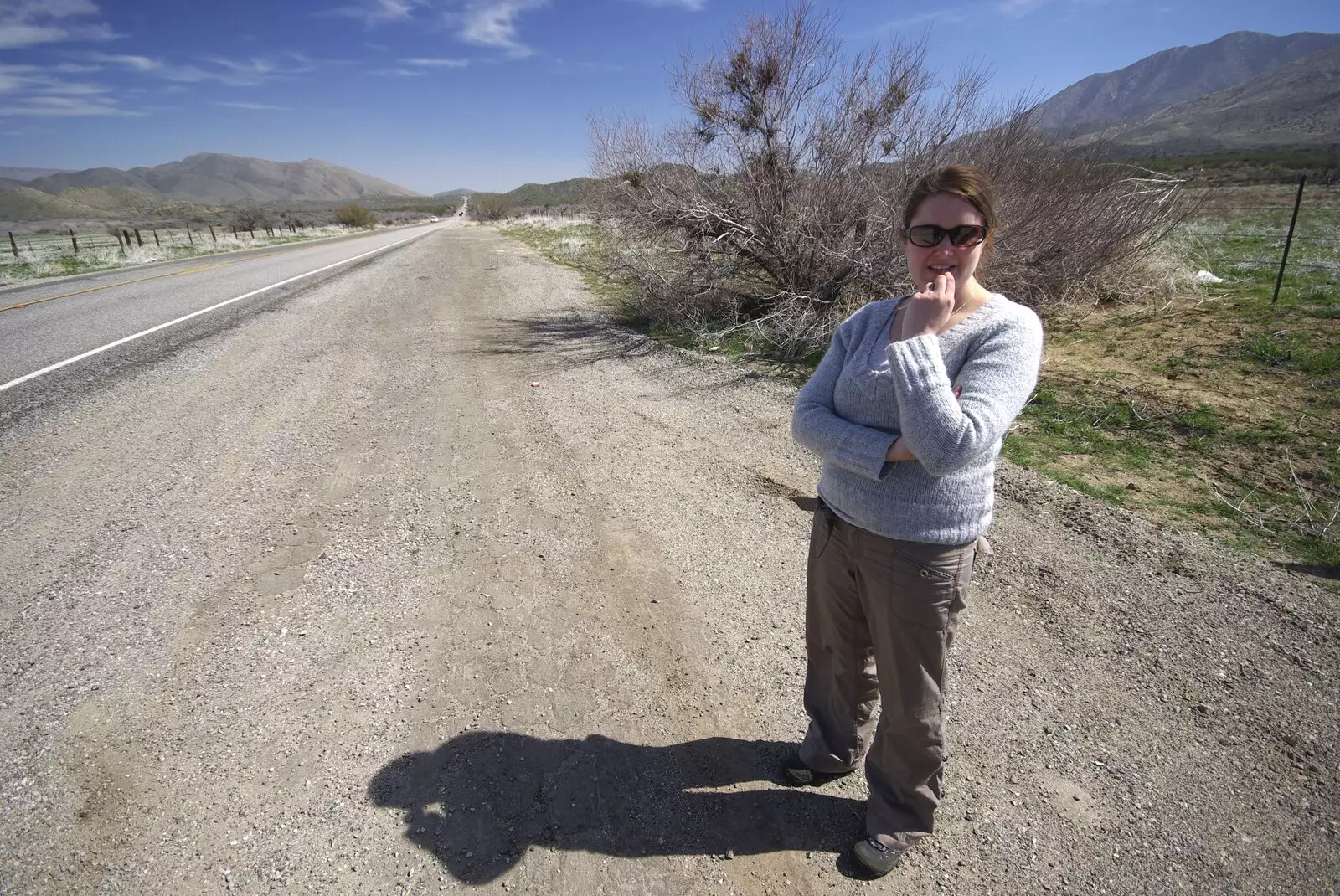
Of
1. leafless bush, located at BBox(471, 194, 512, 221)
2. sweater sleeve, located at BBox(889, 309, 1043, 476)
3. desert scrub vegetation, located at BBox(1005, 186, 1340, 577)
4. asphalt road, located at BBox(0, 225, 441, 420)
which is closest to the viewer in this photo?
sweater sleeve, located at BBox(889, 309, 1043, 476)

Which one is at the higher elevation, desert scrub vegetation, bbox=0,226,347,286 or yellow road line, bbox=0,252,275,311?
desert scrub vegetation, bbox=0,226,347,286

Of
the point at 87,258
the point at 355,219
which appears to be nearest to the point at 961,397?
the point at 87,258

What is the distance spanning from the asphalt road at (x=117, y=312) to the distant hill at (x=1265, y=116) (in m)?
82.2

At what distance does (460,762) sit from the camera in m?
2.34

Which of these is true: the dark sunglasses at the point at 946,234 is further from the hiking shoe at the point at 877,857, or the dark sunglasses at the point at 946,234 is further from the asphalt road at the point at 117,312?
the asphalt road at the point at 117,312

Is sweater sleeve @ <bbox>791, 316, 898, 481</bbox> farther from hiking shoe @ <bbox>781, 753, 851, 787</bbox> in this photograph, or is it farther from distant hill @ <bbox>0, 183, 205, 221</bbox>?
distant hill @ <bbox>0, 183, 205, 221</bbox>

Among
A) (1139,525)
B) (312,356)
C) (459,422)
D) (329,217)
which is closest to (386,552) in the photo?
(459,422)

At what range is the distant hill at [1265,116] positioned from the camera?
300 feet

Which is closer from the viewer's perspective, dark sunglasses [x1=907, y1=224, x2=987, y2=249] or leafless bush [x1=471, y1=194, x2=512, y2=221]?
dark sunglasses [x1=907, y1=224, x2=987, y2=249]

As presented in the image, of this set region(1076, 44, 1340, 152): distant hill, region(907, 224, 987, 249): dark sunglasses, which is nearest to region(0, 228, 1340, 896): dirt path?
region(907, 224, 987, 249): dark sunglasses

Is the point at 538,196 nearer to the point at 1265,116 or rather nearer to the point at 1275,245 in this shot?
the point at 1275,245

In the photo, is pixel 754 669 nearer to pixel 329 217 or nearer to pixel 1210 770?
pixel 1210 770

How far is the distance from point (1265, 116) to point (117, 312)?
179 meters

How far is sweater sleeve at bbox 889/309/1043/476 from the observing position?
155 cm
